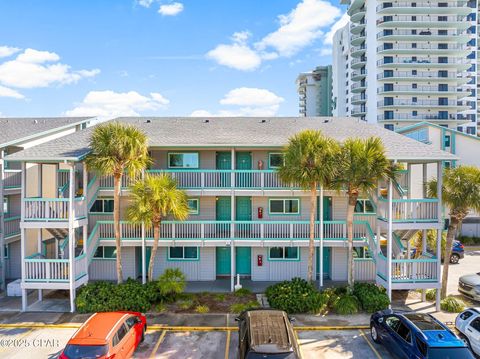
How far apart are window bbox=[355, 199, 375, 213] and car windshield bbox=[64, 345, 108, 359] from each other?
14.2 metres

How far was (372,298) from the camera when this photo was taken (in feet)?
46.2

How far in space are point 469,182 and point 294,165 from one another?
7.81 metres

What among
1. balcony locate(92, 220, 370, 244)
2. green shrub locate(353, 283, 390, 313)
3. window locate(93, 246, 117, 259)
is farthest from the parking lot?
window locate(93, 246, 117, 259)

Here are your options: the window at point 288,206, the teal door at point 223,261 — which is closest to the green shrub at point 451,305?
the window at point 288,206

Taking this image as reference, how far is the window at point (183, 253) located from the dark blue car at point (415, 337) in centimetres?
993

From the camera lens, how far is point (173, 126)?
1988 centimetres

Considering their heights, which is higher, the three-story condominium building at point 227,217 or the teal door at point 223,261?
the three-story condominium building at point 227,217

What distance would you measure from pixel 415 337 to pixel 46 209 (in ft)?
49.9

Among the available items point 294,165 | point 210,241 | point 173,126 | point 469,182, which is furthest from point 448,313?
point 173,126

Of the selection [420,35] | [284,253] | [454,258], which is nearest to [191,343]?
[284,253]

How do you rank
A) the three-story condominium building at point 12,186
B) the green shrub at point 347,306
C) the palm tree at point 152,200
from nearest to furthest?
the green shrub at point 347,306, the palm tree at point 152,200, the three-story condominium building at point 12,186

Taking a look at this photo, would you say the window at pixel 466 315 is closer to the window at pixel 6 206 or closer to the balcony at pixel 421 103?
the window at pixel 6 206

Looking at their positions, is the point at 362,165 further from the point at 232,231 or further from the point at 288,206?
the point at 232,231

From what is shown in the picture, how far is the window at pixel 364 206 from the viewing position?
1812 cm
